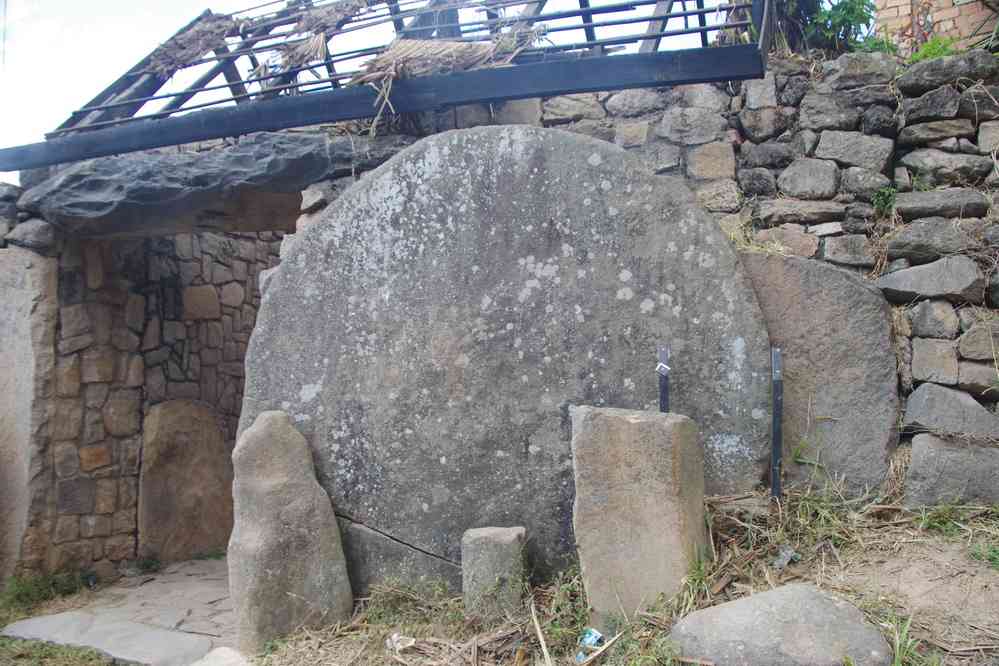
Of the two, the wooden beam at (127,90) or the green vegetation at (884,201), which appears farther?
the wooden beam at (127,90)

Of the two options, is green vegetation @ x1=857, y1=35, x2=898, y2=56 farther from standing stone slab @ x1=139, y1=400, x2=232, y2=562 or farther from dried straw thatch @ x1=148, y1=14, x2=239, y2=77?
standing stone slab @ x1=139, y1=400, x2=232, y2=562

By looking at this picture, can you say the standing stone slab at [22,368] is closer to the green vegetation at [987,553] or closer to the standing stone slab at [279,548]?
the standing stone slab at [279,548]

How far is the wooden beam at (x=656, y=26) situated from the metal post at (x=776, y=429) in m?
1.62

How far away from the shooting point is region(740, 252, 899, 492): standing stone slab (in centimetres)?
304

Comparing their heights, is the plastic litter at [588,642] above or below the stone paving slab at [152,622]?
above

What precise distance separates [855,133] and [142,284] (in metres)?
4.60

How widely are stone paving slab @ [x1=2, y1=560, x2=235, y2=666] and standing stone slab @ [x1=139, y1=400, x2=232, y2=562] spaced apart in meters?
0.31

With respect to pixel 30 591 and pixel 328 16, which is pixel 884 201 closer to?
pixel 328 16

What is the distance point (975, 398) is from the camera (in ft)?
10.1

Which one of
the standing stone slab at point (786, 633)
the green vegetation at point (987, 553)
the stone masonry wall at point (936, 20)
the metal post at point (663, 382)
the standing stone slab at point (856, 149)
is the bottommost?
the standing stone slab at point (786, 633)

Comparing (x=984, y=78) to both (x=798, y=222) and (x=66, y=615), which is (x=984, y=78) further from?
(x=66, y=615)

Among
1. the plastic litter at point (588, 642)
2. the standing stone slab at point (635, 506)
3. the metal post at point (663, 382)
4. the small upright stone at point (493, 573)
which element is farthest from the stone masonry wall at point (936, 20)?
the plastic litter at point (588, 642)

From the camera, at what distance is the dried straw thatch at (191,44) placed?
16.6 ft

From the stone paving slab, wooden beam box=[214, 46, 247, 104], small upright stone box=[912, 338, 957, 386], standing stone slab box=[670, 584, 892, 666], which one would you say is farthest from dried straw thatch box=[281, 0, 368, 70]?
standing stone slab box=[670, 584, 892, 666]
